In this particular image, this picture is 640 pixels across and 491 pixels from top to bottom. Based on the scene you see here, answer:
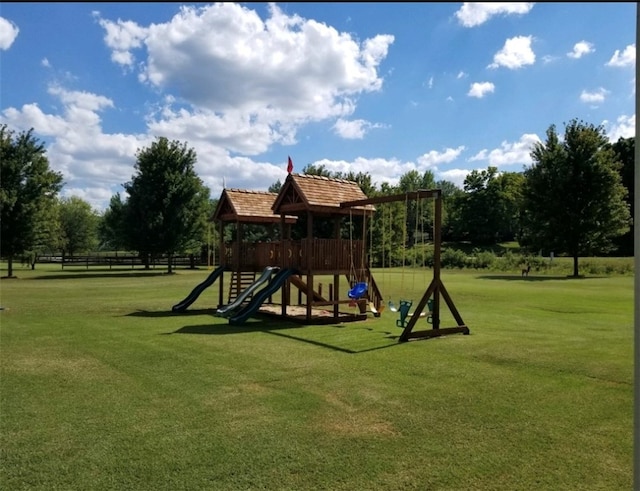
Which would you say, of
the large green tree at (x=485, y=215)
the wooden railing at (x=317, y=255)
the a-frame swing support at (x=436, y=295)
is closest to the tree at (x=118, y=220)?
the wooden railing at (x=317, y=255)

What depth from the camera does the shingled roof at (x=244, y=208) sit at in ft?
62.9

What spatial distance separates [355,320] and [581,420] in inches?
384

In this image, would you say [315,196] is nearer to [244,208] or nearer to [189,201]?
[244,208]

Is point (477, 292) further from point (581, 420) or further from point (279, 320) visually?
point (581, 420)

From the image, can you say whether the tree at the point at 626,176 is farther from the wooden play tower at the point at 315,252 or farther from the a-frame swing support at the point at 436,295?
the a-frame swing support at the point at 436,295

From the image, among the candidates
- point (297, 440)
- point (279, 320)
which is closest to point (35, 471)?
point (297, 440)

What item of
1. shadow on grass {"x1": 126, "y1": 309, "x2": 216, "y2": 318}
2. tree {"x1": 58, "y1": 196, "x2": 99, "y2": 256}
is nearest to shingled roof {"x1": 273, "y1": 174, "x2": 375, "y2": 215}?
shadow on grass {"x1": 126, "y1": 309, "x2": 216, "y2": 318}

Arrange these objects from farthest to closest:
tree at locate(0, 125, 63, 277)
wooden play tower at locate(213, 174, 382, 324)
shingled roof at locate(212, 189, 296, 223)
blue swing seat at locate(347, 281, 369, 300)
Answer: tree at locate(0, 125, 63, 277)
shingled roof at locate(212, 189, 296, 223)
wooden play tower at locate(213, 174, 382, 324)
blue swing seat at locate(347, 281, 369, 300)

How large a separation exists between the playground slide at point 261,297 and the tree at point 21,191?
27341 mm

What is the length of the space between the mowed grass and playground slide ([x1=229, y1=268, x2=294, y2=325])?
155 cm

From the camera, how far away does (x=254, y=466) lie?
482 centimetres

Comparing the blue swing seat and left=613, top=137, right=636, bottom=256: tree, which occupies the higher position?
left=613, top=137, right=636, bottom=256: tree

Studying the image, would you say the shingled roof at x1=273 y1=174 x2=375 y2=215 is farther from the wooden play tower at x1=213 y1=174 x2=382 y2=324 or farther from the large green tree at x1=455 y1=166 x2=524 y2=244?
the large green tree at x1=455 y1=166 x2=524 y2=244

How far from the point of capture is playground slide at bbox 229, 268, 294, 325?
14.4m
